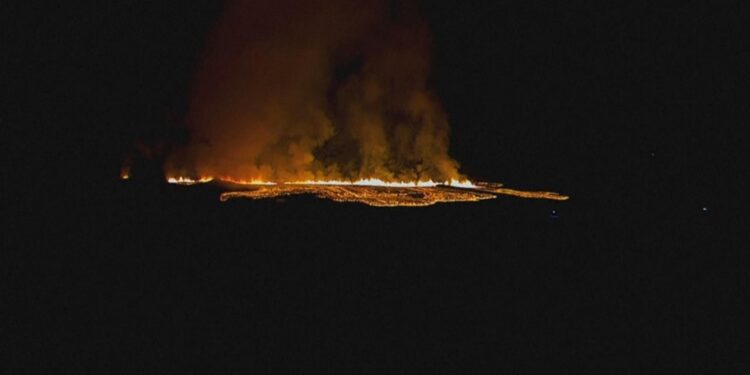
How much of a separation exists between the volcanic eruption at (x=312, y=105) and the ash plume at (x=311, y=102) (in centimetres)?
3

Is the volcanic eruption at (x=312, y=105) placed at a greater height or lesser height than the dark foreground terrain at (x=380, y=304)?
greater

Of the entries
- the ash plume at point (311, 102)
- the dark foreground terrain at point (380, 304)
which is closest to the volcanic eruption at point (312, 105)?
the ash plume at point (311, 102)

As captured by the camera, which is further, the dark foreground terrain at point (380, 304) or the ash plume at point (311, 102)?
the ash plume at point (311, 102)

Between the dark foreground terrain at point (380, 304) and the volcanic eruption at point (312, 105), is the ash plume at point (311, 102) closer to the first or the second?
the volcanic eruption at point (312, 105)

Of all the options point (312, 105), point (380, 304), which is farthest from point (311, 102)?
point (380, 304)

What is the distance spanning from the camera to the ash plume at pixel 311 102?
596 inches

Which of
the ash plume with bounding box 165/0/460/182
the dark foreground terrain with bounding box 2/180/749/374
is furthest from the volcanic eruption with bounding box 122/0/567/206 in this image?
the dark foreground terrain with bounding box 2/180/749/374

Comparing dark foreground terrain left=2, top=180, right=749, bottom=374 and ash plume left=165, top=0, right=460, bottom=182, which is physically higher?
ash plume left=165, top=0, right=460, bottom=182

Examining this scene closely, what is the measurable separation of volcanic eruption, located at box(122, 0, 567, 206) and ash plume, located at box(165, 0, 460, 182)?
1.2 inches

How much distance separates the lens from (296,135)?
15336 millimetres

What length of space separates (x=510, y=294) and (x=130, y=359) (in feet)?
10.5

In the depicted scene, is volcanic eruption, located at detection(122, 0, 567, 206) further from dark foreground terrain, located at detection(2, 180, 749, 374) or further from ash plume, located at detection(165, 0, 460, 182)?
dark foreground terrain, located at detection(2, 180, 749, 374)

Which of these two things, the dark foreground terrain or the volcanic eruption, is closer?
the dark foreground terrain

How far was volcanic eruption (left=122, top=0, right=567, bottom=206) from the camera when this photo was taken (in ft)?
49.6
